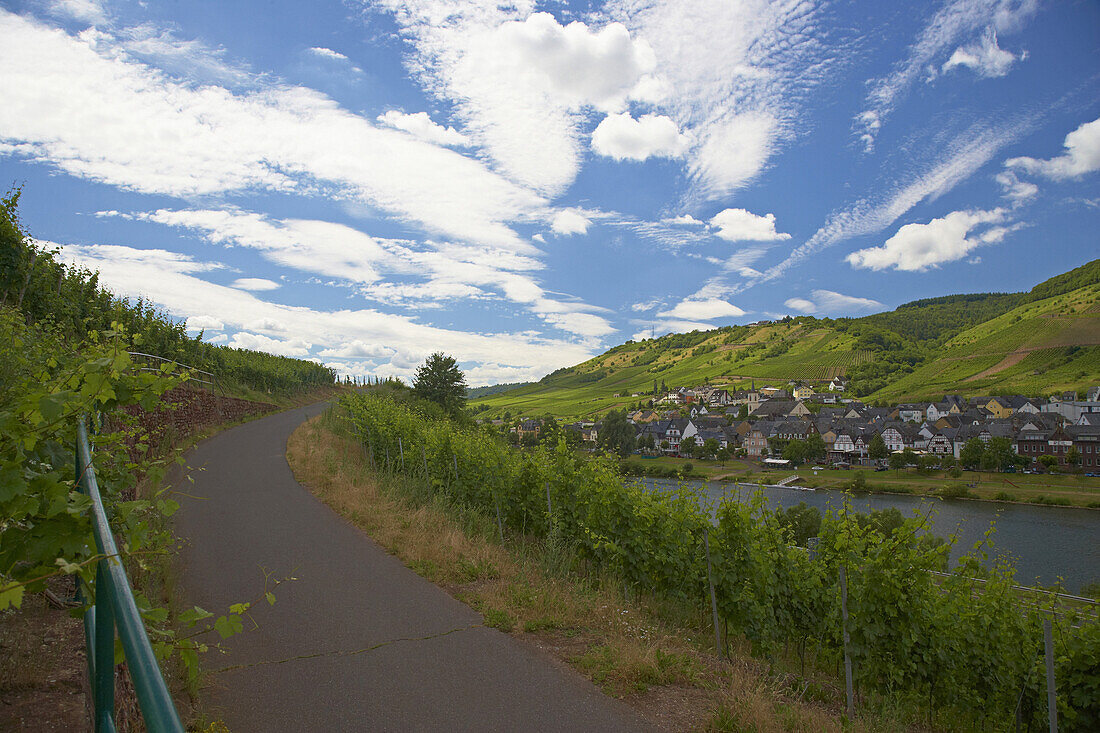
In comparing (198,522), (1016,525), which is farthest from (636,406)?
(198,522)

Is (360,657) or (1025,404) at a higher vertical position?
(1025,404)

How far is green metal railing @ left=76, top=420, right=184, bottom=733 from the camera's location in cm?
99

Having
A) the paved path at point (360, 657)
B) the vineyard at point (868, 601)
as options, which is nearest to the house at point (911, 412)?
the vineyard at point (868, 601)

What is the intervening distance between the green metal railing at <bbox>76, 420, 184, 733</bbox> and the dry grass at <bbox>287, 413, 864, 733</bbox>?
389cm

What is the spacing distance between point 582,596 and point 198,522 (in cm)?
708

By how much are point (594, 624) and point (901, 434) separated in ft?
265

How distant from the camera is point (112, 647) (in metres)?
1.43

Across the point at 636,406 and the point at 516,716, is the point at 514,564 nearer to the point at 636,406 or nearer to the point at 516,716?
the point at 516,716

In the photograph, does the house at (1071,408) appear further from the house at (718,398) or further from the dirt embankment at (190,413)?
the dirt embankment at (190,413)

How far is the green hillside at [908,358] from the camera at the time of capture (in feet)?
359

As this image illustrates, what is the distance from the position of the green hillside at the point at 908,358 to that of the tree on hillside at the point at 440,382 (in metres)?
55.4

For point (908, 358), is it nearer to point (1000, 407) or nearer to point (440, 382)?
point (1000, 407)

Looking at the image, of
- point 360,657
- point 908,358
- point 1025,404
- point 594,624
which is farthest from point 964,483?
point 908,358

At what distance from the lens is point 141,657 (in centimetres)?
107
